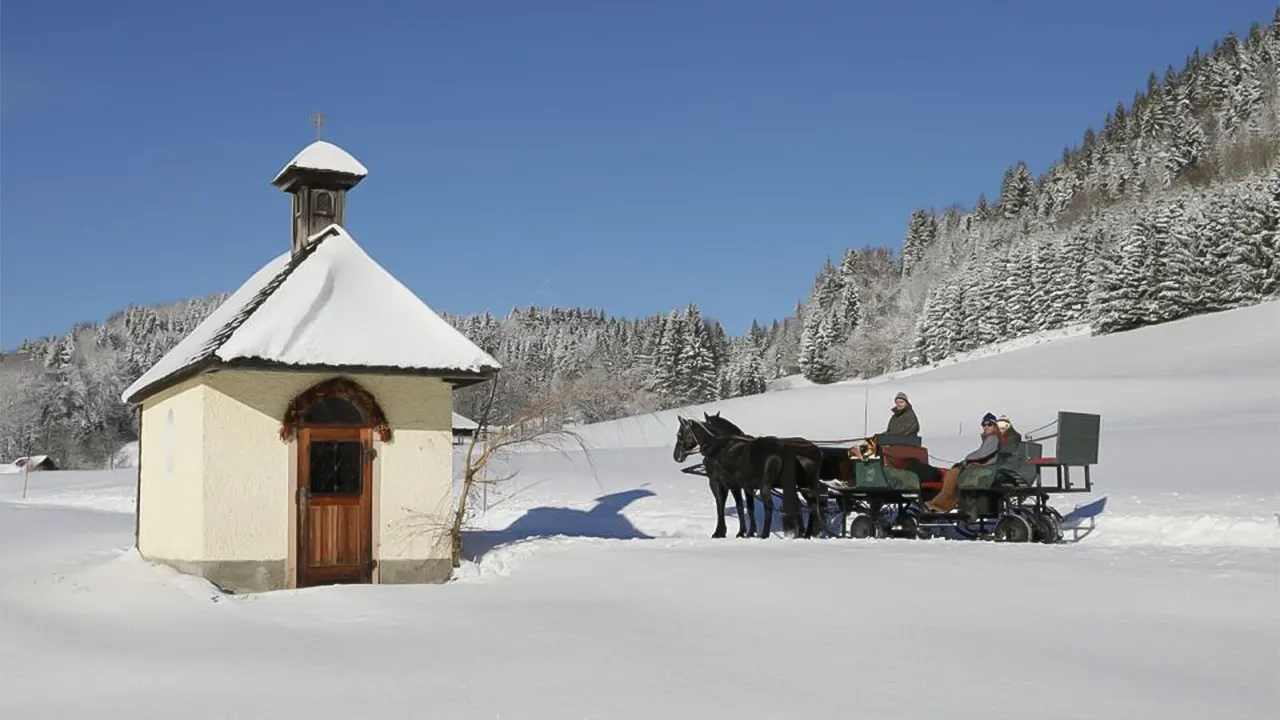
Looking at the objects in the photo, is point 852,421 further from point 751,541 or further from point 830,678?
point 830,678

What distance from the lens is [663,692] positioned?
853 cm

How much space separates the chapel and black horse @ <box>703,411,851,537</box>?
5273 mm

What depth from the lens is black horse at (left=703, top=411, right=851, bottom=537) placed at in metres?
18.4

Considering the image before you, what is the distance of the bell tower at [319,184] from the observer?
17781 millimetres

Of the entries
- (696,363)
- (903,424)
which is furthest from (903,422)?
(696,363)

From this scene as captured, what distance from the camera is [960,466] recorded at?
55.1 ft

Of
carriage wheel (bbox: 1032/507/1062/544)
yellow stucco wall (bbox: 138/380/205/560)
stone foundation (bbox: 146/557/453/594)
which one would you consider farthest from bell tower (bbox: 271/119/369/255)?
carriage wheel (bbox: 1032/507/1062/544)

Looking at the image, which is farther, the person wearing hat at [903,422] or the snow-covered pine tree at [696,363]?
the snow-covered pine tree at [696,363]

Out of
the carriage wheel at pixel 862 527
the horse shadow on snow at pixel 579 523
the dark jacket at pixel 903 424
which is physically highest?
the dark jacket at pixel 903 424

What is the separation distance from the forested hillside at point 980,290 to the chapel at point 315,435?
2.13 meters

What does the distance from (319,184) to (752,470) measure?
26.0ft

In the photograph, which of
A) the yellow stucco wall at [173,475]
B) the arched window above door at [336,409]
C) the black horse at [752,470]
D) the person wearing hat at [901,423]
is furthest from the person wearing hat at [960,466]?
the yellow stucco wall at [173,475]

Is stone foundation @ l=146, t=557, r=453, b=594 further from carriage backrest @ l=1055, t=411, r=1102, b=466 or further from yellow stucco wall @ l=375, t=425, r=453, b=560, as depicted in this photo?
carriage backrest @ l=1055, t=411, r=1102, b=466

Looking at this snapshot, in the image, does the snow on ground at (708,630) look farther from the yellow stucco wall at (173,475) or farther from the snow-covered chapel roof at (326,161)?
the snow-covered chapel roof at (326,161)
